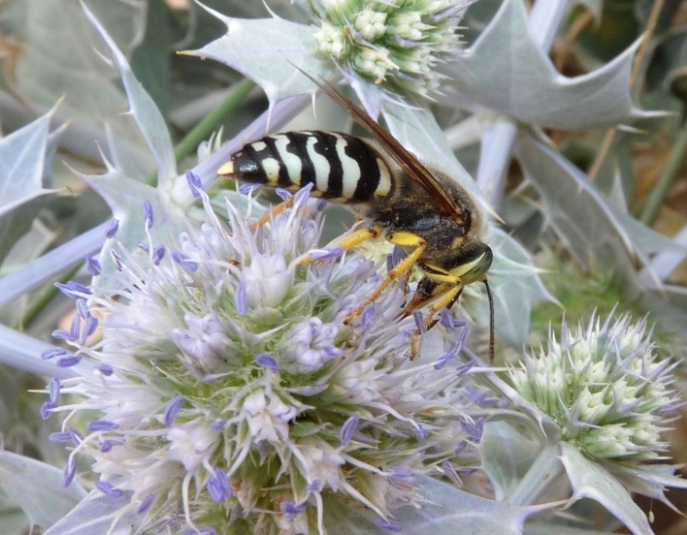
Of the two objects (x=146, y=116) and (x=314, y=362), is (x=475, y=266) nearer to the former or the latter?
(x=314, y=362)

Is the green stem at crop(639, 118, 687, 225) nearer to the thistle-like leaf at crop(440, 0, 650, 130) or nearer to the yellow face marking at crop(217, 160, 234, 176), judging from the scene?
the thistle-like leaf at crop(440, 0, 650, 130)

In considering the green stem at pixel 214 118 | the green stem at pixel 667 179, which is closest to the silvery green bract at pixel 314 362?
the green stem at pixel 214 118

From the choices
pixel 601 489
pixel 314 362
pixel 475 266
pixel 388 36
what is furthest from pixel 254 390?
pixel 388 36

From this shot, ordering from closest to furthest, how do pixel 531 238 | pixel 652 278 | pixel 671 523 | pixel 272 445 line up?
1. pixel 272 445
2. pixel 652 278
3. pixel 671 523
4. pixel 531 238

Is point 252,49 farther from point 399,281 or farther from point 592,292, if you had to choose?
point 592,292

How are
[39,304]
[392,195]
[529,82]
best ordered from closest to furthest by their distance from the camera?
1. [392,195]
2. [529,82]
3. [39,304]

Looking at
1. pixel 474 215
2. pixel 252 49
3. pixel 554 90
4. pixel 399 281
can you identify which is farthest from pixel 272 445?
pixel 554 90

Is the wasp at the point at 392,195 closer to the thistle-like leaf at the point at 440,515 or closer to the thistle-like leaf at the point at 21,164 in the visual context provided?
the thistle-like leaf at the point at 440,515

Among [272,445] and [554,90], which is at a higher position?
[554,90]
